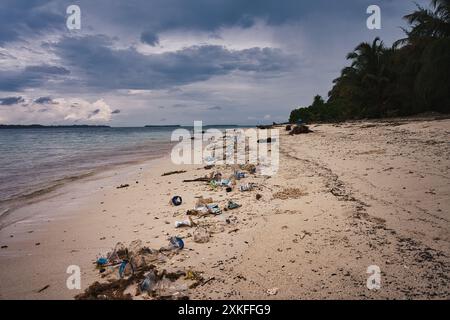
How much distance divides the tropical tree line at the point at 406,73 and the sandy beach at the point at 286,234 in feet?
46.8

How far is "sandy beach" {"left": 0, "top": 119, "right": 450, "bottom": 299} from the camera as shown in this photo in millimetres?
2748


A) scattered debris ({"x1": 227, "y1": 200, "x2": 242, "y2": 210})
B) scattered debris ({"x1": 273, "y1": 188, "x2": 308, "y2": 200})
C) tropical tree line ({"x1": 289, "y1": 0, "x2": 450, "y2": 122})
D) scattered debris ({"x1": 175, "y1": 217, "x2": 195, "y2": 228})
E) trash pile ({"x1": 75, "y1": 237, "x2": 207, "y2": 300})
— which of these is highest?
tropical tree line ({"x1": 289, "y1": 0, "x2": 450, "y2": 122})

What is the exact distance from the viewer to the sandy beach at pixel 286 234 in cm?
275

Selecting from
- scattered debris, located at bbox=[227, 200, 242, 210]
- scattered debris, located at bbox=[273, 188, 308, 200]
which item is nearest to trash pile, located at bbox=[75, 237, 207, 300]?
scattered debris, located at bbox=[227, 200, 242, 210]

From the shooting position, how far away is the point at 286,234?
3.78 metres

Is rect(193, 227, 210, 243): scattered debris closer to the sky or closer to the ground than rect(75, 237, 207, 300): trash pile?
closer to the sky

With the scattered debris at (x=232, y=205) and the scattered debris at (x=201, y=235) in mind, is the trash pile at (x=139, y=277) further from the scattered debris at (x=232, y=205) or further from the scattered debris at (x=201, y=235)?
the scattered debris at (x=232, y=205)

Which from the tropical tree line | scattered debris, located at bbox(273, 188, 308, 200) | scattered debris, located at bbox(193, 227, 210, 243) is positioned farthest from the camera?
the tropical tree line

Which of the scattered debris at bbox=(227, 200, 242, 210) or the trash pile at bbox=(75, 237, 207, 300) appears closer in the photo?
the trash pile at bbox=(75, 237, 207, 300)

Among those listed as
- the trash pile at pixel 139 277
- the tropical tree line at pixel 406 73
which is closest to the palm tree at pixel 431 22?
the tropical tree line at pixel 406 73

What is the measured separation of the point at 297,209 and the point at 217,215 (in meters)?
1.45

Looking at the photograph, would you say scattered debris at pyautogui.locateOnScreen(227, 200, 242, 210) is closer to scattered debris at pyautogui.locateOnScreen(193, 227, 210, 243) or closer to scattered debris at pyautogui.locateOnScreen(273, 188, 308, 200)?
scattered debris at pyautogui.locateOnScreen(273, 188, 308, 200)

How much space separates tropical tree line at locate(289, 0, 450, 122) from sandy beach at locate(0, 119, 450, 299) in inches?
561
